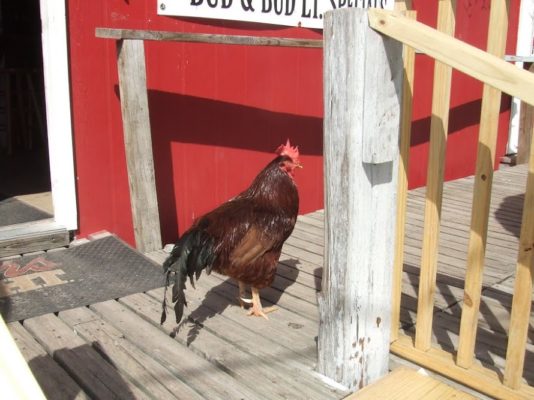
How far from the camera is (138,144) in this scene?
4.02 meters

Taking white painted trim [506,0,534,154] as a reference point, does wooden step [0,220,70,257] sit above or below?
below

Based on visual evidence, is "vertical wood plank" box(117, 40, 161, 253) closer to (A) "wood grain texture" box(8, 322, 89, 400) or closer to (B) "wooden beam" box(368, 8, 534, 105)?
(A) "wood grain texture" box(8, 322, 89, 400)

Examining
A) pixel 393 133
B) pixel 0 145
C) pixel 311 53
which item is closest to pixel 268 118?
pixel 311 53

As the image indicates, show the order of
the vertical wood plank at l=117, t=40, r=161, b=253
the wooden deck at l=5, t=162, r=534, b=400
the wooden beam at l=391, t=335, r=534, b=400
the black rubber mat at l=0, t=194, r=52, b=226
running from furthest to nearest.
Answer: the black rubber mat at l=0, t=194, r=52, b=226 < the vertical wood plank at l=117, t=40, r=161, b=253 < the wooden deck at l=5, t=162, r=534, b=400 < the wooden beam at l=391, t=335, r=534, b=400

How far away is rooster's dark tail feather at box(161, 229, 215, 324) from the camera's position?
2.78 meters

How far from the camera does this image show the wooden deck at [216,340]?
2488mm

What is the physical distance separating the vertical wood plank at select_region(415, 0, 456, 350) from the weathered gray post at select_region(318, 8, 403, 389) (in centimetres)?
14

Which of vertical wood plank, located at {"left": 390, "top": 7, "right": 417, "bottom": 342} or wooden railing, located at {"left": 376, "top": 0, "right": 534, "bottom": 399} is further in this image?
vertical wood plank, located at {"left": 390, "top": 7, "right": 417, "bottom": 342}

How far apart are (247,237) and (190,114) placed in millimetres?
1860

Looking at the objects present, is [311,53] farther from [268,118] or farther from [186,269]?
[186,269]

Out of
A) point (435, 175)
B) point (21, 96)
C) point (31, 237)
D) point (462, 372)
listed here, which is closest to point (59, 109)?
point (31, 237)

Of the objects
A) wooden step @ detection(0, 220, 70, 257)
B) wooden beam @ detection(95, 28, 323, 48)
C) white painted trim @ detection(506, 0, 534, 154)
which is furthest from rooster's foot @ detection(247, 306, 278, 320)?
white painted trim @ detection(506, 0, 534, 154)

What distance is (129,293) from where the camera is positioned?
349cm

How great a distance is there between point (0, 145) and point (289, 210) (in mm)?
6551
